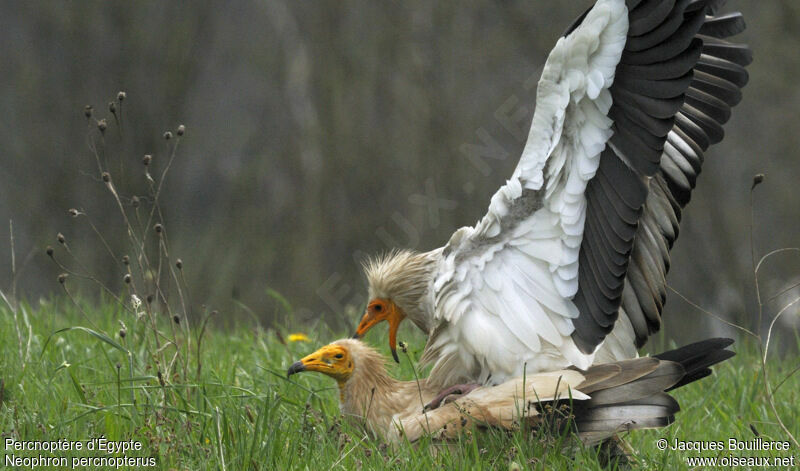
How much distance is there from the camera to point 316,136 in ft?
23.2

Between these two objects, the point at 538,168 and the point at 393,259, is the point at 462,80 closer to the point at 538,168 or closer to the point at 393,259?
the point at 393,259

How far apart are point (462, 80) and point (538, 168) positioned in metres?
3.46

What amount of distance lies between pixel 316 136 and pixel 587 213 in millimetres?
3927

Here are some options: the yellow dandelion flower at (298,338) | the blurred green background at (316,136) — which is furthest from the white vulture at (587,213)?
the blurred green background at (316,136)

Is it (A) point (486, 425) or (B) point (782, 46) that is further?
(B) point (782, 46)

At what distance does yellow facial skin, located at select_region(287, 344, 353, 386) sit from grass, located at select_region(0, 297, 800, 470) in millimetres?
85

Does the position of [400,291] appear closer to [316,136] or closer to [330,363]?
[330,363]

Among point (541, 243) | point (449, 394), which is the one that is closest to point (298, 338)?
point (449, 394)

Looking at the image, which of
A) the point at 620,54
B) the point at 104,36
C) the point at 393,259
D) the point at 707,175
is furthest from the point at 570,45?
the point at 104,36

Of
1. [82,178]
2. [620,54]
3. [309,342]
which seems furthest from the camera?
[82,178]

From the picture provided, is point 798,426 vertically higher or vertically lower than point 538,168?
lower

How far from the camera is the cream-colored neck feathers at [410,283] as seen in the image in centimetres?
378

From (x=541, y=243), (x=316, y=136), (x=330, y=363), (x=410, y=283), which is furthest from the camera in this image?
(x=316, y=136)

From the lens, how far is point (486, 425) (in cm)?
324
